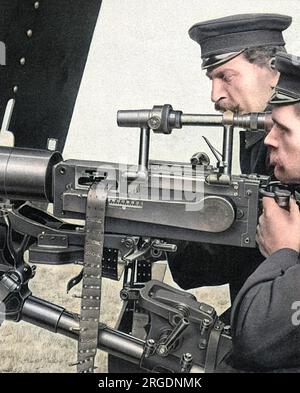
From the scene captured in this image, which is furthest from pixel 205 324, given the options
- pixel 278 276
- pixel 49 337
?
pixel 49 337

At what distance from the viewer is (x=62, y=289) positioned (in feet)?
8.91

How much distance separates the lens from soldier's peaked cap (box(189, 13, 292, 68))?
1935mm

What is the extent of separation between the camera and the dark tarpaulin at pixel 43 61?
1629mm

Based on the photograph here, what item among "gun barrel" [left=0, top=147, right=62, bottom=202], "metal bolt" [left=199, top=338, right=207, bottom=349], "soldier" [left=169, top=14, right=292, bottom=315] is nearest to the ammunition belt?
"gun barrel" [left=0, top=147, right=62, bottom=202]

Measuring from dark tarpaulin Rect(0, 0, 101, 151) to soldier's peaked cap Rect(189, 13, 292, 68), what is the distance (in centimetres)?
40

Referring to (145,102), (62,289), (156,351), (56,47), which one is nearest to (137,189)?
(156,351)

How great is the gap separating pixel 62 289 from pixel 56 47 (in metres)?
1.26

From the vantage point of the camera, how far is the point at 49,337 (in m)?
2.49

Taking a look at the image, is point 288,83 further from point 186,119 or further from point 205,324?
point 205,324

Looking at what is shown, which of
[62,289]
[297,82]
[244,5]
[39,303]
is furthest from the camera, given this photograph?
[62,289]

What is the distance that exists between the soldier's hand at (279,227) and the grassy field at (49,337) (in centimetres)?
127

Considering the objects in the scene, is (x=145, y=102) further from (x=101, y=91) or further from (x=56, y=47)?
(x=56, y=47)

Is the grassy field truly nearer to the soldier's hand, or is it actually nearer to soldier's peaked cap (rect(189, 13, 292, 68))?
soldier's peaked cap (rect(189, 13, 292, 68))

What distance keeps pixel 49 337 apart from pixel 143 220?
4.43ft
